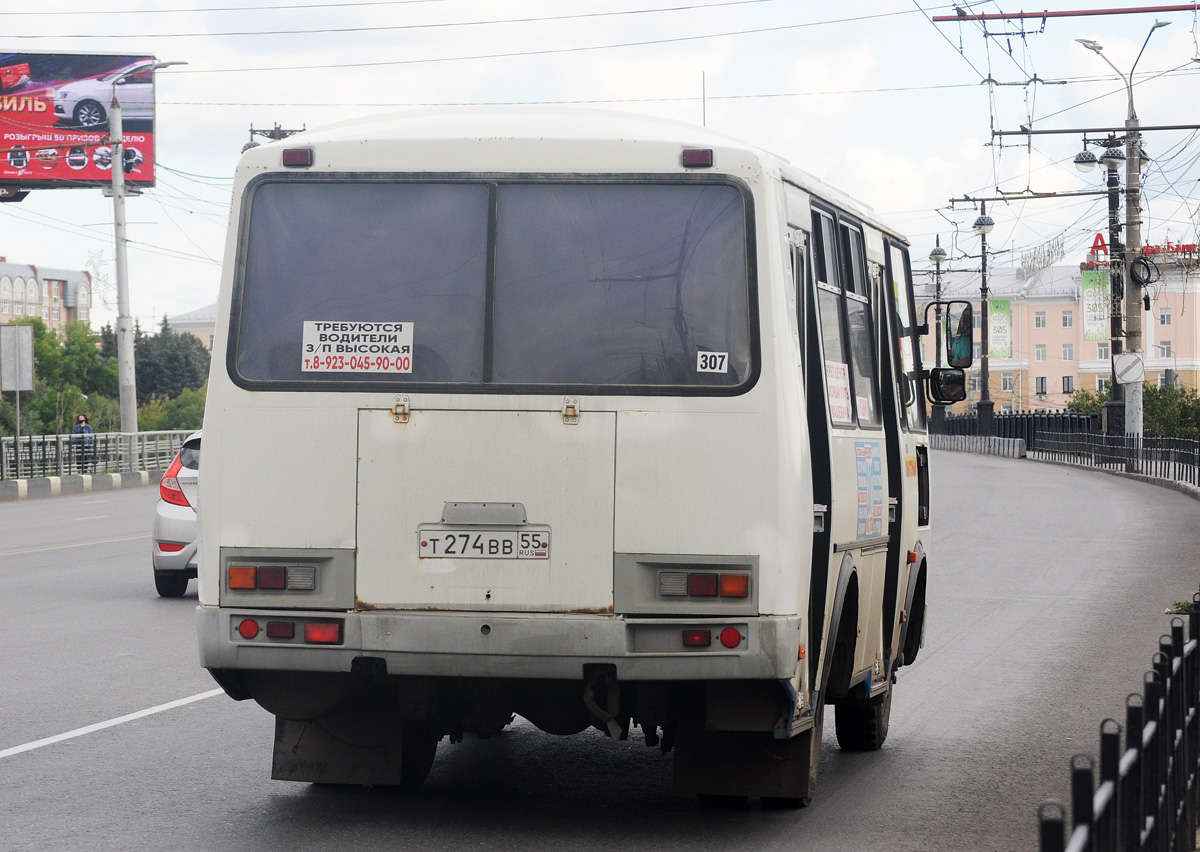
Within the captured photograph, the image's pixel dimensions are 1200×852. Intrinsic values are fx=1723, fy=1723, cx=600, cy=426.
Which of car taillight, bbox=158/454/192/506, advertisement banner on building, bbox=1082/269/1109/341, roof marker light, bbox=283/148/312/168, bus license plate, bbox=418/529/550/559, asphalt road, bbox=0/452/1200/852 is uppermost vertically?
advertisement banner on building, bbox=1082/269/1109/341

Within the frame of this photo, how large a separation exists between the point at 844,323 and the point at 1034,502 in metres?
25.8

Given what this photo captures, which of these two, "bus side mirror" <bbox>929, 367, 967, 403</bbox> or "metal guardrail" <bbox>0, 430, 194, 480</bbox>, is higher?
"bus side mirror" <bbox>929, 367, 967, 403</bbox>

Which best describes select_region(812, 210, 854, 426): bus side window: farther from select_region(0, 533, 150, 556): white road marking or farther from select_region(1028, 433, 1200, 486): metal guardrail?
select_region(1028, 433, 1200, 486): metal guardrail

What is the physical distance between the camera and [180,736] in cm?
858

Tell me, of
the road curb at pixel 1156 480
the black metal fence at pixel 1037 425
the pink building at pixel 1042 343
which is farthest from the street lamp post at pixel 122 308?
the pink building at pixel 1042 343

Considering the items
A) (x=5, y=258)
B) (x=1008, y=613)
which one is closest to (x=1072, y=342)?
(x=5, y=258)

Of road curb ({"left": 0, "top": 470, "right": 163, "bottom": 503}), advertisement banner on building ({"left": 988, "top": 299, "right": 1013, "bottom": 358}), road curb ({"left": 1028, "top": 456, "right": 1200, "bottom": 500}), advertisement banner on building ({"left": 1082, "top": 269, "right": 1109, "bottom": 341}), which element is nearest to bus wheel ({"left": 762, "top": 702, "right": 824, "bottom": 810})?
road curb ({"left": 1028, "top": 456, "right": 1200, "bottom": 500})

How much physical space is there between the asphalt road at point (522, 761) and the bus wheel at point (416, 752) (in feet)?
0.31

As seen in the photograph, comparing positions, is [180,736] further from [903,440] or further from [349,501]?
[903,440]

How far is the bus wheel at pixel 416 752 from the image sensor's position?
6.98 m

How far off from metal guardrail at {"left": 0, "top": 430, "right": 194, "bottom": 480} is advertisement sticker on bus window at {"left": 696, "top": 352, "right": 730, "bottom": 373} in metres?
31.1

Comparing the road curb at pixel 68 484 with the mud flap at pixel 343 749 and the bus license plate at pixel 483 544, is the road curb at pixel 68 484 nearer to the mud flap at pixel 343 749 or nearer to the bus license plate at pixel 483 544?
the mud flap at pixel 343 749

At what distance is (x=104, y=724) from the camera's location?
29.3 feet

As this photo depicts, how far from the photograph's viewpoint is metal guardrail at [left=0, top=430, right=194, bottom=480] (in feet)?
117
